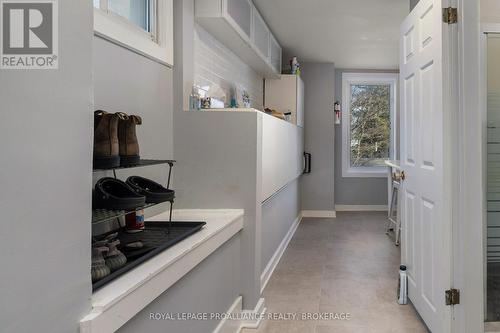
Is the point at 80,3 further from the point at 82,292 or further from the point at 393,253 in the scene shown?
the point at 393,253

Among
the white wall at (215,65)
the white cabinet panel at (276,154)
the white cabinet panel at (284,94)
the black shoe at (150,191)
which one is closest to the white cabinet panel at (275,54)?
the white cabinet panel at (284,94)

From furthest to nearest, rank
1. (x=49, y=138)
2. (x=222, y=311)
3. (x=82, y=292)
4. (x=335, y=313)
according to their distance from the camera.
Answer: (x=335, y=313) < (x=222, y=311) < (x=82, y=292) < (x=49, y=138)

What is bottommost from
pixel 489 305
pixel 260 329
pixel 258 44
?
pixel 260 329

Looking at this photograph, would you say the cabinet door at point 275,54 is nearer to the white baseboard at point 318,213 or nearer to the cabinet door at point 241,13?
the cabinet door at point 241,13

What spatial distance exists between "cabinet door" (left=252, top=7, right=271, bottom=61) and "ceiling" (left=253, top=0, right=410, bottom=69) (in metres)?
0.10

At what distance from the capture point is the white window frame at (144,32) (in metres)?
1.73

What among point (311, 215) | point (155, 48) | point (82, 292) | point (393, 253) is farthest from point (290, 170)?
point (82, 292)

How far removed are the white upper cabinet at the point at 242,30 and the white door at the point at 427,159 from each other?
122 centimetres

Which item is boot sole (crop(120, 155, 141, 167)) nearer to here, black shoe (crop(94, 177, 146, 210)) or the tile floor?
black shoe (crop(94, 177, 146, 210))

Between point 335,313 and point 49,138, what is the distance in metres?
2.35

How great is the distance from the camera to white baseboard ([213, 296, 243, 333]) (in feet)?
6.95

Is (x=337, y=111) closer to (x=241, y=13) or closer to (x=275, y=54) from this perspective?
(x=275, y=54)

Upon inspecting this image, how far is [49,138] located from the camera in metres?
0.85

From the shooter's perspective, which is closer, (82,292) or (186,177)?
(82,292)
